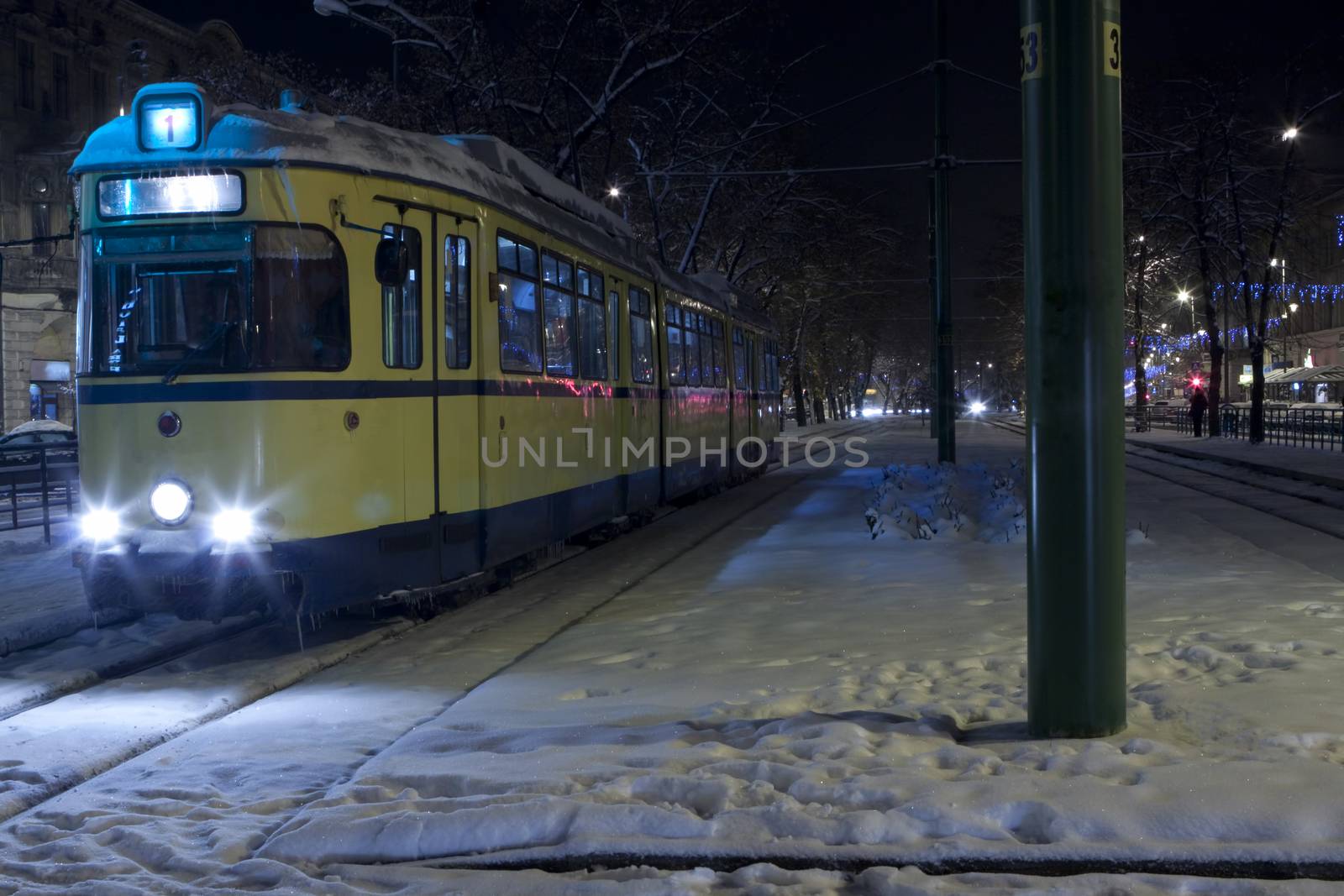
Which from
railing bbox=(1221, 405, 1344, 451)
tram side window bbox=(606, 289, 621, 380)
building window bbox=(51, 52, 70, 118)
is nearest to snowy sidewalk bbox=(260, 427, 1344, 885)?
tram side window bbox=(606, 289, 621, 380)

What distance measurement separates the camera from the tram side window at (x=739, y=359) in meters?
22.8

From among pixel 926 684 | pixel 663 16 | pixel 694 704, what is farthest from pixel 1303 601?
pixel 663 16

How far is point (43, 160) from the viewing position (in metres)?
45.4

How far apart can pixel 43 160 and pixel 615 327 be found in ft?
124

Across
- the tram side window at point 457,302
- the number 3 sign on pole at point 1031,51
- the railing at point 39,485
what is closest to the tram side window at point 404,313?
the tram side window at point 457,302

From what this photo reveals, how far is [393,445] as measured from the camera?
29.7 ft

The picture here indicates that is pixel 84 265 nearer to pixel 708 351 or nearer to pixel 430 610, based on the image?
pixel 430 610

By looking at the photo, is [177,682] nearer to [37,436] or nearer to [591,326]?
[591,326]

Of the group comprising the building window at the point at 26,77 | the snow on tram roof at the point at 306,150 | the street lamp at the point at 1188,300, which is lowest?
the snow on tram roof at the point at 306,150

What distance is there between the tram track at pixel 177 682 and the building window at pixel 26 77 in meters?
41.1

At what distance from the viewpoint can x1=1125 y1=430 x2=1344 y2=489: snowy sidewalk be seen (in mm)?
24297

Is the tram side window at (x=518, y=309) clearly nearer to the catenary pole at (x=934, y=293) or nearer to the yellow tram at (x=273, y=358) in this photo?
the yellow tram at (x=273, y=358)

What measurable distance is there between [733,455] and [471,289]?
1335 centimetres

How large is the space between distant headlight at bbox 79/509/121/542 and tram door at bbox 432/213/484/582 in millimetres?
2124
